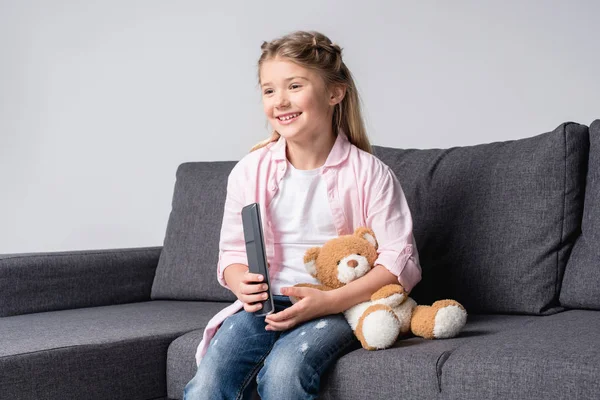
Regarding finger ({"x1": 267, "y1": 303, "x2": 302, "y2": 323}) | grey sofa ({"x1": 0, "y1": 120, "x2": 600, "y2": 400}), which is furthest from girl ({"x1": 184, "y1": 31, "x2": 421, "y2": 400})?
grey sofa ({"x1": 0, "y1": 120, "x2": 600, "y2": 400})

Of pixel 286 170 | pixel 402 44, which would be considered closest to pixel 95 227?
pixel 402 44

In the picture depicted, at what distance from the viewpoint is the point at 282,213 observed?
1.91 meters

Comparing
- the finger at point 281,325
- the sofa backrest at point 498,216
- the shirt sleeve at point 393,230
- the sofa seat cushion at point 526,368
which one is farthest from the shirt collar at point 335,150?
the sofa seat cushion at point 526,368

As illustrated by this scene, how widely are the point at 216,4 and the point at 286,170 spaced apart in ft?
5.09

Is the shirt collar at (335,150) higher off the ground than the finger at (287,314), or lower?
higher

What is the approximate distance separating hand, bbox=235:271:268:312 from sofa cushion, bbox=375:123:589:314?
58 cm

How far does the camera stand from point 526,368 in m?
1.41

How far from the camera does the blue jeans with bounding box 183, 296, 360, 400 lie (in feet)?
5.11

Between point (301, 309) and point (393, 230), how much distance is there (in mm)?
297

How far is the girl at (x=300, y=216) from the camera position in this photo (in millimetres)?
1664

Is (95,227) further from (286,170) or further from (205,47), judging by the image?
(286,170)

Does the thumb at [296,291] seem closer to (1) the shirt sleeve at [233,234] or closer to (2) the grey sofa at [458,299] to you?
(2) the grey sofa at [458,299]

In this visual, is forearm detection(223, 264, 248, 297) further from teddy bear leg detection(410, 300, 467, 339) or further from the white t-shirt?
teddy bear leg detection(410, 300, 467, 339)

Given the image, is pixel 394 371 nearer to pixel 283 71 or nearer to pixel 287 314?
pixel 287 314
